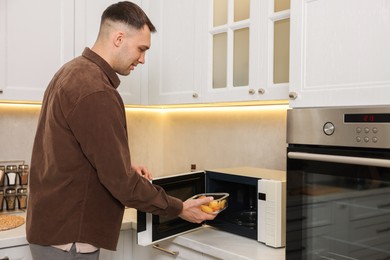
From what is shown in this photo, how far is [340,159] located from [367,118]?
5.4 inches

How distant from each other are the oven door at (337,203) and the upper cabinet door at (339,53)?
0.17m

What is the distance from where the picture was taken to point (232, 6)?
73.5 inches

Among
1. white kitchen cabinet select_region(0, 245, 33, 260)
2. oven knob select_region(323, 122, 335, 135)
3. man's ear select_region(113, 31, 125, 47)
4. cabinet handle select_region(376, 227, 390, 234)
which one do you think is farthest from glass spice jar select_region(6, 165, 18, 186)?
cabinet handle select_region(376, 227, 390, 234)

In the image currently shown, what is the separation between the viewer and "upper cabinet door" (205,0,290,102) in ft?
5.45

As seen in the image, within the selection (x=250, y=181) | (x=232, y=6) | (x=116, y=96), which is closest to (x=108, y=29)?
(x=116, y=96)

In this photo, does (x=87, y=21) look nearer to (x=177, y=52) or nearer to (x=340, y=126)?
(x=177, y=52)

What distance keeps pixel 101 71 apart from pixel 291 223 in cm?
78

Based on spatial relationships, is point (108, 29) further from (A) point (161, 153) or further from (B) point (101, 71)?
(A) point (161, 153)

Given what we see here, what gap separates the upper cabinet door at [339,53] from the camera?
118 centimetres

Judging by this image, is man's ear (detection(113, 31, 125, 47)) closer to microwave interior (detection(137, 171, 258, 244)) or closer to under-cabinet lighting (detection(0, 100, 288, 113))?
microwave interior (detection(137, 171, 258, 244))

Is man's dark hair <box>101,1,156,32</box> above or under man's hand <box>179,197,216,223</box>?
above

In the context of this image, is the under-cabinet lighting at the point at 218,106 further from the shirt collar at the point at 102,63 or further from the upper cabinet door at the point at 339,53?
the shirt collar at the point at 102,63

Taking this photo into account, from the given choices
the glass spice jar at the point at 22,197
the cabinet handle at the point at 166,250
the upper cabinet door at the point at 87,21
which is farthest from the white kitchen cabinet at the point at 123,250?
the upper cabinet door at the point at 87,21

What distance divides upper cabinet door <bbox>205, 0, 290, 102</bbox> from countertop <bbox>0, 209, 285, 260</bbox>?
584mm
